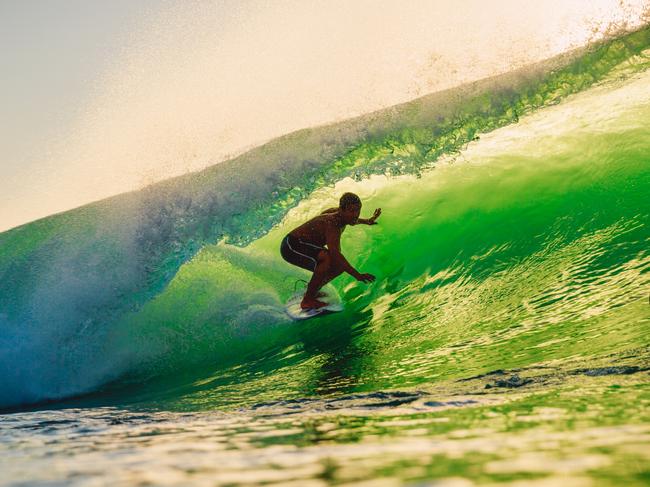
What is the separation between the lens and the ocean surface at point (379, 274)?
4.12 metres

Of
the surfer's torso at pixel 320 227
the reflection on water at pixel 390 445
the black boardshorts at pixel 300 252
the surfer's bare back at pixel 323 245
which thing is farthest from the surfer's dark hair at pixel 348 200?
the reflection on water at pixel 390 445

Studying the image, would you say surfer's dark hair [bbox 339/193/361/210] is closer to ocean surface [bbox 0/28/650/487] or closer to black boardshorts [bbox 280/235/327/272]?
black boardshorts [bbox 280/235/327/272]

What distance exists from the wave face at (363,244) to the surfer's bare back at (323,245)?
1.38 feet

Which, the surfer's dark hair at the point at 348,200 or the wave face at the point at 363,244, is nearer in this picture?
the surfer's dark hair at the point at 348,200

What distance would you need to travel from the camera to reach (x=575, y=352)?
4039 mm

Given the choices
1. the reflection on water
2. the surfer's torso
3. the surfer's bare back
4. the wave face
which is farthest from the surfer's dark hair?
the reflection on water

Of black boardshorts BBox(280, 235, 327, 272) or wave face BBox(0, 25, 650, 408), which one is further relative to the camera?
black boardshorts BBox(280, 235, 327, 272)

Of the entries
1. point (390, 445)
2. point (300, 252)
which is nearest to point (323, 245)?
point (300, 252)

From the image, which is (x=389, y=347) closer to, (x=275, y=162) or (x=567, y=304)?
(x=567, y=304)

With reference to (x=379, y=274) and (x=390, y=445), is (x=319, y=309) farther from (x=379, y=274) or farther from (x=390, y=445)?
(x=390, y=445)

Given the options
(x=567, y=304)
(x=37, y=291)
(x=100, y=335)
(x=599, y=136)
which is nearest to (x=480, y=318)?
(x=567, y=304)

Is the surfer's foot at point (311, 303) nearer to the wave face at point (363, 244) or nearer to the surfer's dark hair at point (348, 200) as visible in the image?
the wave face at point (363, 244)

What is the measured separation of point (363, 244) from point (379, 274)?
0.59 metres

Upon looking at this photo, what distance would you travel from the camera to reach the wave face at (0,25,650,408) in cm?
582
